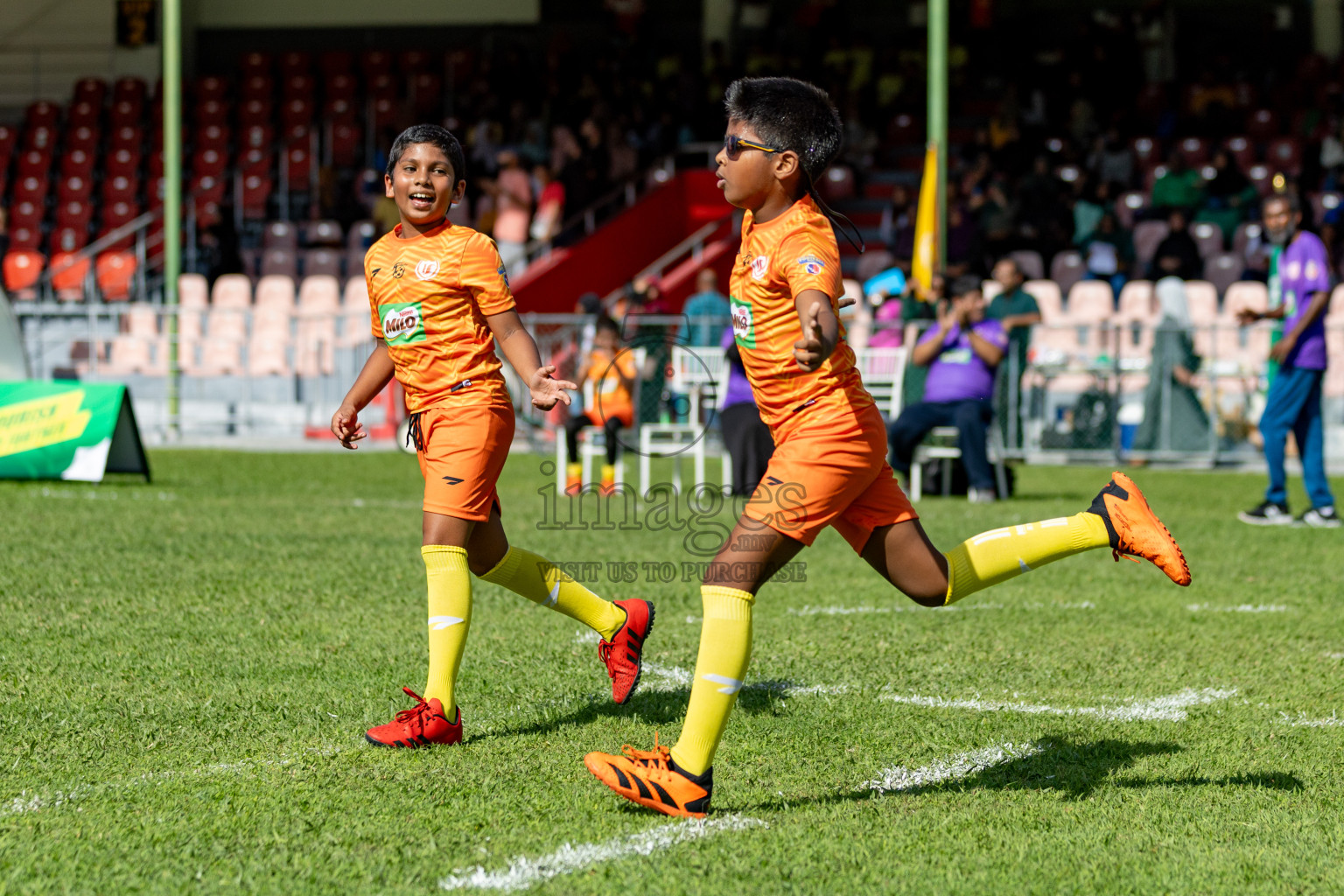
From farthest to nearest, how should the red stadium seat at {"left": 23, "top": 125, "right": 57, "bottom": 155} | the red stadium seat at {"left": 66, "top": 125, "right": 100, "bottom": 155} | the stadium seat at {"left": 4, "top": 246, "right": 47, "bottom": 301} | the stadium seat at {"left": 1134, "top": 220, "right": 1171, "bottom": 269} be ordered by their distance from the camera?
the red stadium seat at {"left": 23, "top": 125, "right": 57, "bottom": 155}
the red stadium seat at {"left": 66, "top": 125, "right": 100, "bottom": 155}
the stadium seat at {"left": 4, "top": 246, "right": 47, "bottom": 301}
the stadium seat at {"left": 1134, "top": 220, "right": 1171, "bottom": 269}

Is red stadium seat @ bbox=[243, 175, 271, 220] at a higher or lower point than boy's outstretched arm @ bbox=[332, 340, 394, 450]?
higher

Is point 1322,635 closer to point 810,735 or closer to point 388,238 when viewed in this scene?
point 810,735

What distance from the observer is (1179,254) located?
57.1 feet

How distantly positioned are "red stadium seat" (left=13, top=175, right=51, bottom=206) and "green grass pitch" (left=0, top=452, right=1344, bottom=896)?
763 inches

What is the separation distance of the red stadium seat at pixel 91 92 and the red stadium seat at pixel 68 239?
353cm

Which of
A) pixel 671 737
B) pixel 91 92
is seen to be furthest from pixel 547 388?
pixel 91 92

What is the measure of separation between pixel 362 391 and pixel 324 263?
17492 mm

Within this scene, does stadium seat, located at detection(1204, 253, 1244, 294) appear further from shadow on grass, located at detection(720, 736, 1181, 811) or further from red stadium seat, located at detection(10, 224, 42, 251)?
red stadium seat, located at detection(10, 224, 42, 251)

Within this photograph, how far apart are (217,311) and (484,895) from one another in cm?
1579

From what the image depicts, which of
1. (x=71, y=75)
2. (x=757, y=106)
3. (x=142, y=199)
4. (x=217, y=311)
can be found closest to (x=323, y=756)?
(x=757, y=106)

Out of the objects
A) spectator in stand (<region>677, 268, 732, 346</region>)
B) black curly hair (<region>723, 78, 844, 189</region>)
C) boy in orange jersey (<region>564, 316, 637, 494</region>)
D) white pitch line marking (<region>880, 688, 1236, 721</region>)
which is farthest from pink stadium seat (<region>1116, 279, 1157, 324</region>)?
black curly hair (<region>723, 78, 844, 189</region>)

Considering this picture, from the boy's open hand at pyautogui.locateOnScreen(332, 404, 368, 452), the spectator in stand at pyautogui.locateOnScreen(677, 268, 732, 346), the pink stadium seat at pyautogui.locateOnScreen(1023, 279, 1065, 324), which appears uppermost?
the pink stadium seat at pyautogui.locateOnScreen(1023, 279, 1065, 324)

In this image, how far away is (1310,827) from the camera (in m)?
3.37

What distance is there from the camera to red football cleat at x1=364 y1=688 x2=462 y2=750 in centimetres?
395
